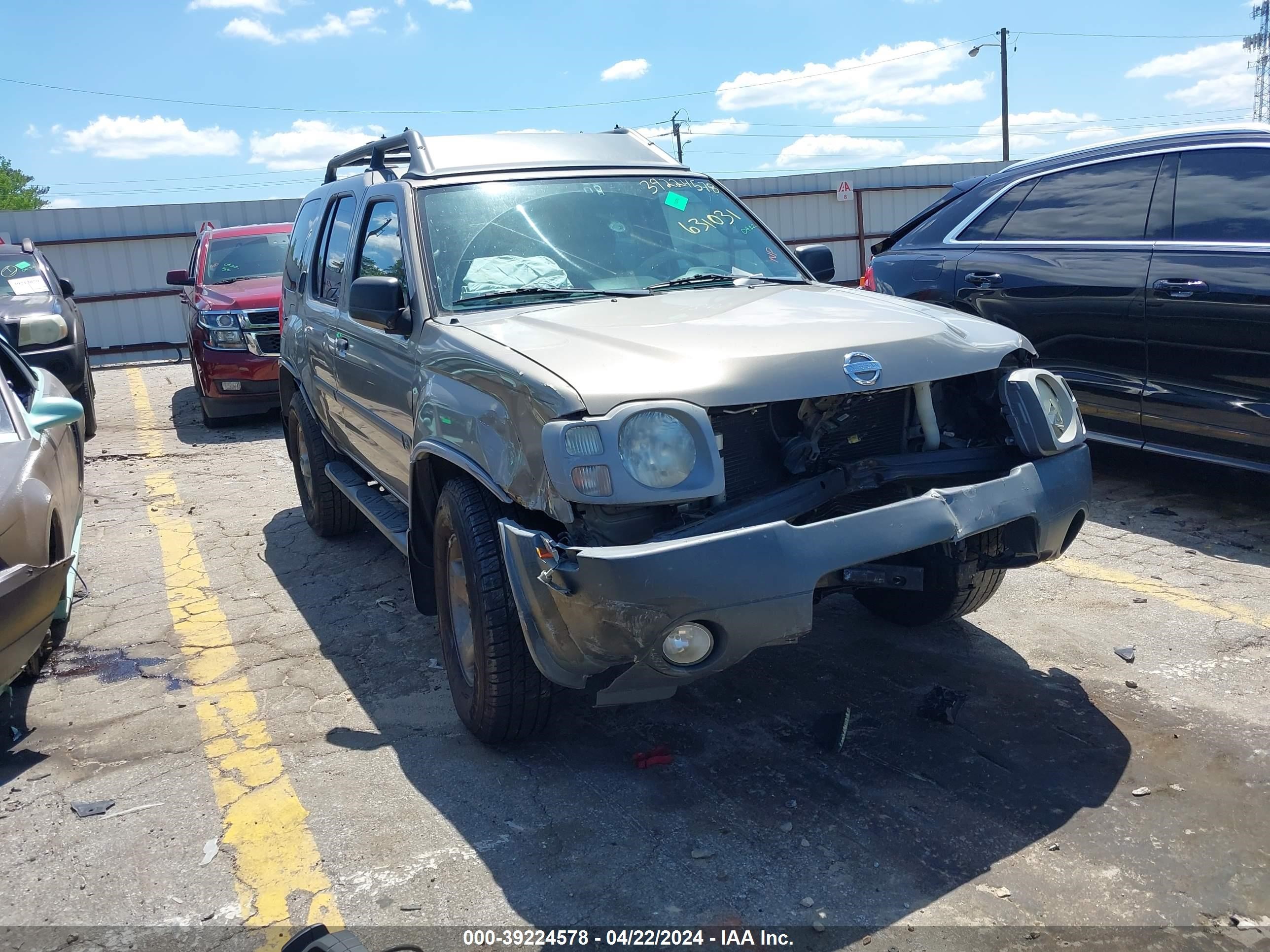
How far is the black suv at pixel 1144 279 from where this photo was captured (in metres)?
5.05

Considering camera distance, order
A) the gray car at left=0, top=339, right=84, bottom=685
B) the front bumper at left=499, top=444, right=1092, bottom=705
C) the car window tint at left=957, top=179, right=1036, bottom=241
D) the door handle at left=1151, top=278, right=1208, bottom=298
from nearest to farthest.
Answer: the front bumper at left=499, top=444, right=1092, bottom=705 → the gray car at left=0, top=339, right=84, bottom=685 → the door handle at left=1151, top=278, right=1208, bottom=298 → the car window tint at left=957, top=179, right=1036, bottom=241

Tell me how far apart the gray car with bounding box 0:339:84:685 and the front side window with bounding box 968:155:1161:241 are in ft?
16.8

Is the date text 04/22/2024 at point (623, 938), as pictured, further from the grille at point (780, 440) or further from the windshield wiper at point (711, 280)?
the windshield wiper at point (711, 280)

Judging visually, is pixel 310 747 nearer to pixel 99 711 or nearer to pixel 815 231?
pixel 99 711

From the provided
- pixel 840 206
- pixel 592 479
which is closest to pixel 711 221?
pixel 592 479

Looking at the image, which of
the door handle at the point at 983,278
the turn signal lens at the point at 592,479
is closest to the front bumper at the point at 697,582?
the turn signal lens at the point at 592,479

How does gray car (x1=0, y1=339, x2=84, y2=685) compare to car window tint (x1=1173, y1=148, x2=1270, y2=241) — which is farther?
car window tint (x1=1173, y1=148, x2=1270, y2=241)

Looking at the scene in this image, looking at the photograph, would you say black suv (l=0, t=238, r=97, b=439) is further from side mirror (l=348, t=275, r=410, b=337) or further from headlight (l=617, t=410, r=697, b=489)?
headlight (l=617, t=410, r=697, b=489)

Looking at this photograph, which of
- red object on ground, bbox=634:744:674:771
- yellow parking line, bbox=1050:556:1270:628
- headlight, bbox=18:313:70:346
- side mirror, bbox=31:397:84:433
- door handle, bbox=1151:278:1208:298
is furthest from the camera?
headlight, bbox=18:313:70:346

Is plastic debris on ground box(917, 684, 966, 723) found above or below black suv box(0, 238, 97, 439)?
below

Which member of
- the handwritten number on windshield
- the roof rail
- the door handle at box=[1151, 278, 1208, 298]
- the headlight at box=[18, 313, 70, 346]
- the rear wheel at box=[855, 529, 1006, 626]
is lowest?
the rear wheel at box=[855, 529, 1006, 626]

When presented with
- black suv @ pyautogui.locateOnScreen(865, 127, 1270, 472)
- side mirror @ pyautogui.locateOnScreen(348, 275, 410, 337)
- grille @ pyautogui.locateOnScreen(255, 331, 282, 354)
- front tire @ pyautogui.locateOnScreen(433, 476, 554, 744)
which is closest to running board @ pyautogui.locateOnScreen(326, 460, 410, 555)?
front tire @ pyautogui.locateOnScreen(433, 476, 554, 744)

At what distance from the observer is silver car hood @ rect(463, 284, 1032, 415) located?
Answer: 2963 mm

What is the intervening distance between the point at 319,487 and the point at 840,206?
58.8 ft
